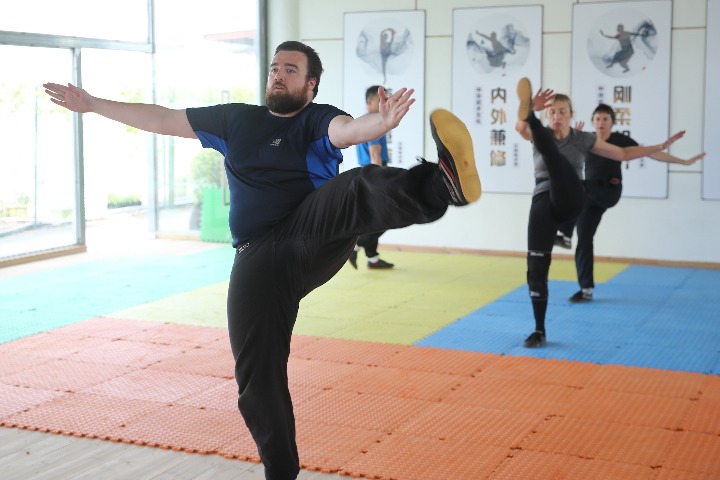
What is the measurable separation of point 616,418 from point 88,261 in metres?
6.56

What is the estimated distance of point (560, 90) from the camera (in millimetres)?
9688

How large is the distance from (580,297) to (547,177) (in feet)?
6.01

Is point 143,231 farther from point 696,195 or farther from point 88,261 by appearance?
point 696,195

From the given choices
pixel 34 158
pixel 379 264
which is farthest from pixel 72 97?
pixel 34 158

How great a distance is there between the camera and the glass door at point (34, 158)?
9375mm

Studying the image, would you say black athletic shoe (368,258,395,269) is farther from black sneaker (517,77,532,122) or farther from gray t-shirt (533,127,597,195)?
black sneaker (517,77,532,122)

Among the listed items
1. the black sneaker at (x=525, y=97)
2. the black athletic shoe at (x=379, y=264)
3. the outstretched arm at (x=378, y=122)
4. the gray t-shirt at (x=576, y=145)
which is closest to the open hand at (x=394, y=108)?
the outstretched arm at (x=378, y=122)

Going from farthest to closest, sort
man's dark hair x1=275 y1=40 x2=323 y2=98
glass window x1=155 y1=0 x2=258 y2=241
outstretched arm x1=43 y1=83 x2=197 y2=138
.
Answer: glass window x1=155 y1=0 x2=258 y2=241, outstretched arm x1=43 y1=83 x2=197 y2=138, man's dark hair x1=275 y1=40 x2=323 y2=98

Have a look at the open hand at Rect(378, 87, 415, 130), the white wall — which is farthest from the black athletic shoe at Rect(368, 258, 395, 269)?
the open hand at Rect(378, 87, 415, 130)

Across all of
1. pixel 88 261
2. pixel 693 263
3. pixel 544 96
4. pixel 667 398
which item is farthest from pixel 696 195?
pixel 88 261

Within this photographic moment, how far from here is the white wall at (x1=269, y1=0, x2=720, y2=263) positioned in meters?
9.16

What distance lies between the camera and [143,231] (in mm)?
11695

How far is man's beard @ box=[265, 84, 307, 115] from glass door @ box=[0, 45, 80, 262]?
6578 mm

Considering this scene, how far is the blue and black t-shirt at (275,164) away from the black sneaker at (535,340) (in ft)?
9.38
